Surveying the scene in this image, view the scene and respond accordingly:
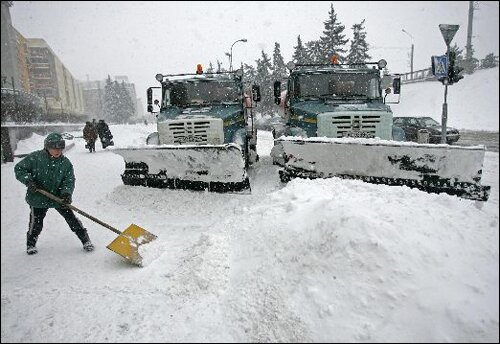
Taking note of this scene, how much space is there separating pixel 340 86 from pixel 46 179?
5.94 m

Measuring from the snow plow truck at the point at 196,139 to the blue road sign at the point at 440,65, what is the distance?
4.66 metres

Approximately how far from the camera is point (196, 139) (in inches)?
269

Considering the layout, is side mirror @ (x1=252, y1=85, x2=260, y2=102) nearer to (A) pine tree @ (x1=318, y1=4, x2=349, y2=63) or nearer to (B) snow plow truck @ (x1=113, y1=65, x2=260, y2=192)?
(B) snow plow truck @ (x1=113, y1=65, x2=260, y2=192)

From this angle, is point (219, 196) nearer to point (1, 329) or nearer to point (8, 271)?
point (8, 271)

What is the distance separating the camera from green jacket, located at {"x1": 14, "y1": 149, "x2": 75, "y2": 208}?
381 centimetres

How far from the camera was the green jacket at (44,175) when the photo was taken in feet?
12.5

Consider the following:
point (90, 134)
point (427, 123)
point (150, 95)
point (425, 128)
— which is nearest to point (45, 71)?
point (90, 134)

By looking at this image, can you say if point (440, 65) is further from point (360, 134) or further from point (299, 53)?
point (299, 53)

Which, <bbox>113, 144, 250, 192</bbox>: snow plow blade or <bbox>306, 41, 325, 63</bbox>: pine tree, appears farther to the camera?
<bbox>306, 41, 325, 63</bbox>: pine tree

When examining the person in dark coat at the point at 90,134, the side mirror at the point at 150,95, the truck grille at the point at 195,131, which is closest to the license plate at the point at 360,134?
the truck grille at the point at 195,131

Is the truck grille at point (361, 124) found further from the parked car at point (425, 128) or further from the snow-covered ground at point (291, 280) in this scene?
the parked car at point (425, 128)

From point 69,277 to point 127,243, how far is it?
27.1 inches

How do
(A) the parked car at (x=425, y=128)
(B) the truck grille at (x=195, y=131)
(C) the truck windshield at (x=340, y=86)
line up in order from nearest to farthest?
(B) the truck grille at (x=195, y=131) → (C) the truck windshield at (x=340, y=86) → (A) the parked car at (x=425, y=128)

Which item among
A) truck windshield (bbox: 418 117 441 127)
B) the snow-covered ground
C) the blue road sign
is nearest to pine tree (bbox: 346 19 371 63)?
truck windshield (bbox: 418 117 441 127)
